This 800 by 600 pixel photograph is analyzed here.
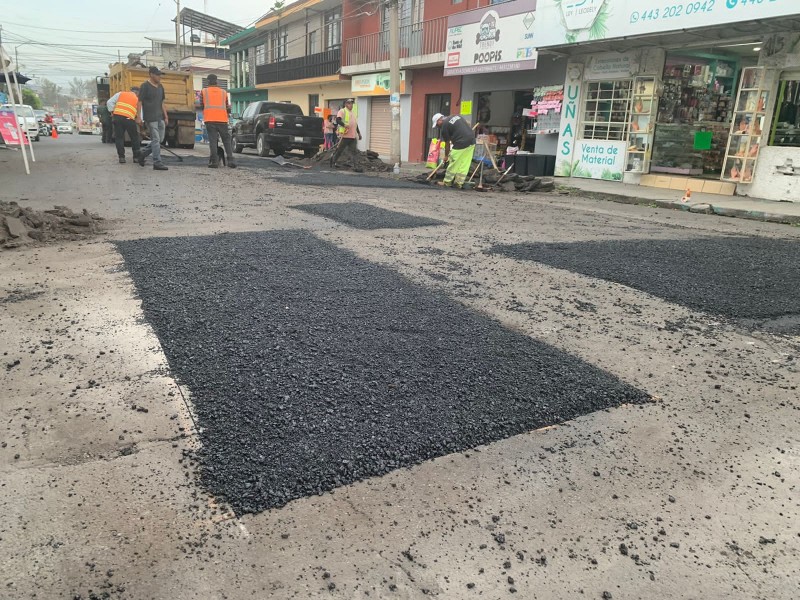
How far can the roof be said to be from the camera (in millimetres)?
45463

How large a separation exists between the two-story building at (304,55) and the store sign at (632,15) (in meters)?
15.5

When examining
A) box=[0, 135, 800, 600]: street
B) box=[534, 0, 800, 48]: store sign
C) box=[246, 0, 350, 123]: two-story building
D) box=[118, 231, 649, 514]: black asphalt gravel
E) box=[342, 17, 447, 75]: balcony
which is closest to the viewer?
box=[0, 135, 800, 600]: street

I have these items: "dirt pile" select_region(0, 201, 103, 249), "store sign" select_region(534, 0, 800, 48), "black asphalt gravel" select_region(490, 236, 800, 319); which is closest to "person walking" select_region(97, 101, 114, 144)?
"store sign" select_region(534, 0, 800, 48)

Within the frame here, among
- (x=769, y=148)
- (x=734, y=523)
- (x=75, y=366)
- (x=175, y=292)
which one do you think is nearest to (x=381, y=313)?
(x=175, y=292)

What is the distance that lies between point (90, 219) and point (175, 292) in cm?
317

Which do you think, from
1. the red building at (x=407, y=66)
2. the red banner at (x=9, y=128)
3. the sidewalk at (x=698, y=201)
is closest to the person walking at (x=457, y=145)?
the sidewalk at (x=698, y=201)

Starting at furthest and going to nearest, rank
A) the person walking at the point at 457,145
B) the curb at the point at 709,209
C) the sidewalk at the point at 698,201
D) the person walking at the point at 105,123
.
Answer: the person walking at the point at 105,123
the person walking at the point at 457,145
the sidewalk at the point at 698,201
the curb at the point at 709,209

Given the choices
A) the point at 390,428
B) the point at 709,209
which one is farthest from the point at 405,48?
the point at 390,428

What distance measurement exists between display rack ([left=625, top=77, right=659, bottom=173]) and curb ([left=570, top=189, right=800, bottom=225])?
2129 mm

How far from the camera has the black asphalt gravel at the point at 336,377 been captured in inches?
93.3

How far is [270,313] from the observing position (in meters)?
3.86

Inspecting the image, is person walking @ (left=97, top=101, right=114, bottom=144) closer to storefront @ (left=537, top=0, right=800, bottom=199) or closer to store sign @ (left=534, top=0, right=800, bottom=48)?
store sign @ (left=534, top=0, right=800, bottom=48)

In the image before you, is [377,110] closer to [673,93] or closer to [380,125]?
[380,125]

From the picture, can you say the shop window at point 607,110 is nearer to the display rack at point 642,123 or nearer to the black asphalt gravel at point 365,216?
the display rack at point 642,123
